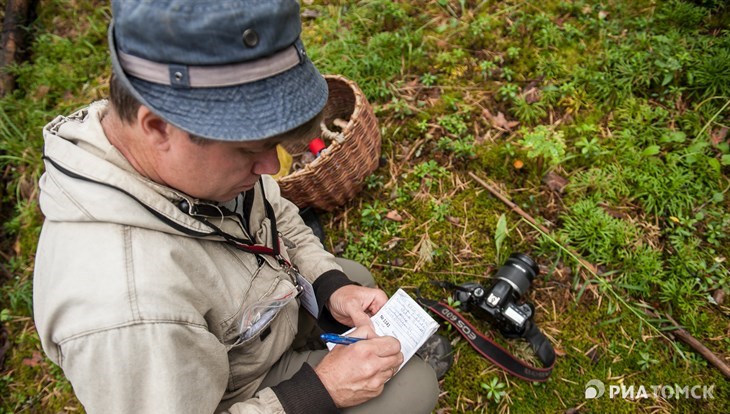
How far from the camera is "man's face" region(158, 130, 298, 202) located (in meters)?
1.30

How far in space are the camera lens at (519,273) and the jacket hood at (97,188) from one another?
2.03 metres

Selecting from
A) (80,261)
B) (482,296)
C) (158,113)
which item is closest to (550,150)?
(482,296)

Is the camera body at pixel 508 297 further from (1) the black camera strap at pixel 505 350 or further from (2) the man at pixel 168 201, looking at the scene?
(2) the man at pixel 168 201

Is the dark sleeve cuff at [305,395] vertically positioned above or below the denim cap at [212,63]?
below

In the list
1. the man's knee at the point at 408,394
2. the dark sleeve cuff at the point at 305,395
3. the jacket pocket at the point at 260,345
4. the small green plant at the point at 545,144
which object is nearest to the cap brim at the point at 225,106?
the jacket pocket at the point at 260,345

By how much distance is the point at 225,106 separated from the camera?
1.21 meters

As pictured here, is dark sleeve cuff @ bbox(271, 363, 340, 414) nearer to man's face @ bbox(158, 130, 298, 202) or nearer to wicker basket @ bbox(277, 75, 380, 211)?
man's face @ bbox(158, 130, 298, 202)

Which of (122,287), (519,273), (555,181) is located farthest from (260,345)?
(555,181)

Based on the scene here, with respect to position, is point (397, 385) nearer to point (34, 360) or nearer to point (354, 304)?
point (354, 304)

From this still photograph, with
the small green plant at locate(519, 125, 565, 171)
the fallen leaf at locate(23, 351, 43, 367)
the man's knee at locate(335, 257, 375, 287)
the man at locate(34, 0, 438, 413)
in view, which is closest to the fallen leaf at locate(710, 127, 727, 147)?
the small green plant at locate(519, 125, 565, 171)

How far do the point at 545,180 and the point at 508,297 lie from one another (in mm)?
1143

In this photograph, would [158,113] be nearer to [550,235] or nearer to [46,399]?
[550,235]

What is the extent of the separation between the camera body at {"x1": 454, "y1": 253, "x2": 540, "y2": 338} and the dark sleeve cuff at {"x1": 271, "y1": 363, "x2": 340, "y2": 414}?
4.37 ft

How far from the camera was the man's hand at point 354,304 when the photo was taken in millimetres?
2139
